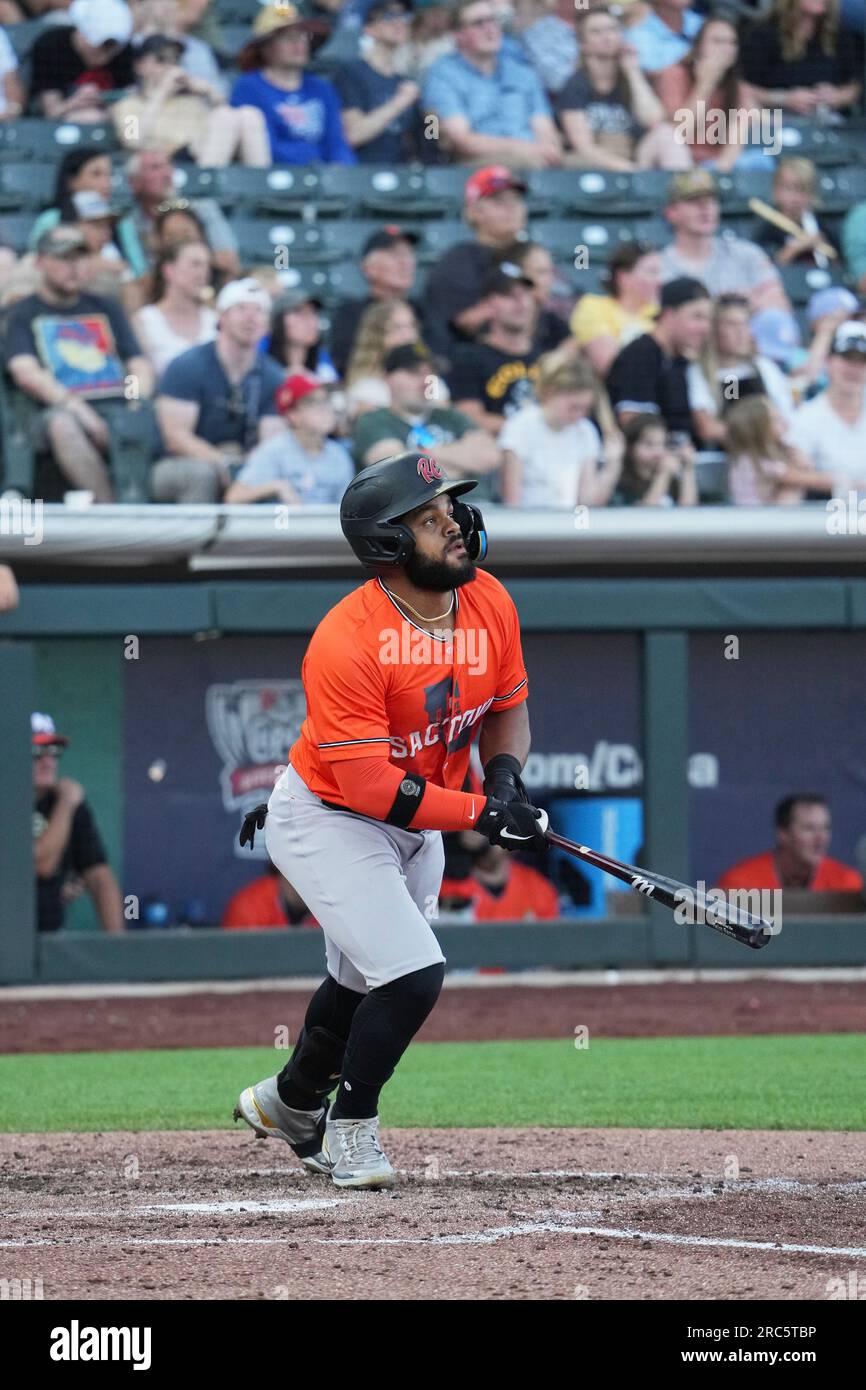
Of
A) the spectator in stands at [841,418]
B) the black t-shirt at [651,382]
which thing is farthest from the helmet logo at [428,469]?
the spectator in stands at [841,418]

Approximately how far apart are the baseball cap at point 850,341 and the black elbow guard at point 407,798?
6.80 meters

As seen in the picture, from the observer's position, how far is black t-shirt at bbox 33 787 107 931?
978cm

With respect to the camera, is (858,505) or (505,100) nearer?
(858,505)

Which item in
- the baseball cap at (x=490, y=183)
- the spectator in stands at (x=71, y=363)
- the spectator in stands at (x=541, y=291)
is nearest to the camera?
the spectator in stands at (x=71, y=363)

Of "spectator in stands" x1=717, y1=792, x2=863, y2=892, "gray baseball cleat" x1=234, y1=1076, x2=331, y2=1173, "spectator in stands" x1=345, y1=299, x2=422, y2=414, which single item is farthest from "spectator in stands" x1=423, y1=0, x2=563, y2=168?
"gray baseball cleat" x1=234, y1=1076, x2=331, y2=1173

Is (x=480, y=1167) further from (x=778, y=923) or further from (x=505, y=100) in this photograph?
(x=505, y=100)

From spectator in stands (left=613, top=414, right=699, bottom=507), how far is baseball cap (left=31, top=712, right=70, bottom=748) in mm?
3001

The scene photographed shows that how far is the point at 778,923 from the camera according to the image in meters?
9.98

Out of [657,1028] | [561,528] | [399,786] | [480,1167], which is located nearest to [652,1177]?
[480,1167]

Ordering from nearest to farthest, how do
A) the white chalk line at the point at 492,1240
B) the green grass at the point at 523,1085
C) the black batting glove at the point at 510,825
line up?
the white chalk line at the point at 492,1240
the black batting glove at the point at 510,825
the green grass at the point at 523,1085

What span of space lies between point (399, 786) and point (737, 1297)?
53.2 inches

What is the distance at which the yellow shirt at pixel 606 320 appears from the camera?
10500mm

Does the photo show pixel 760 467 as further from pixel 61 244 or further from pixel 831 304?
pixel 61 244

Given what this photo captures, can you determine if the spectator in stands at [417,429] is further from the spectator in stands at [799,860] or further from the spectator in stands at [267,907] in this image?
the spectator in stands at [799,860]
